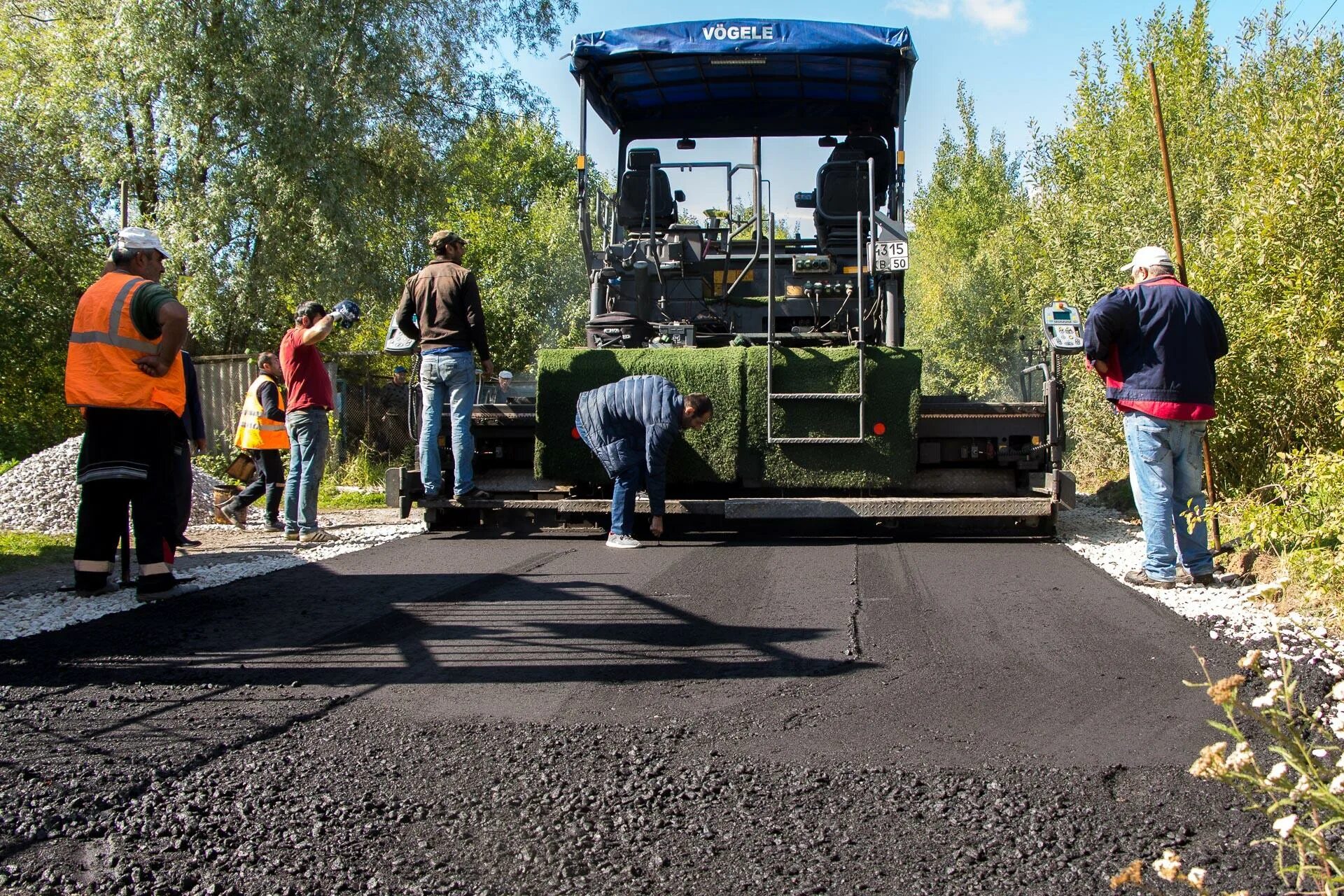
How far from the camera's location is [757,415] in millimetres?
8117

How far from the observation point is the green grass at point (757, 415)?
799cm

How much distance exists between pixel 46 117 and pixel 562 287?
18830mm

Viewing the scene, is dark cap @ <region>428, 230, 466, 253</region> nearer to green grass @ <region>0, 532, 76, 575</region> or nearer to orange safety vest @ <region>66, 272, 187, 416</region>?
orange safety vest @ <region>66, 272, 187, 416</region>

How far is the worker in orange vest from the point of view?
5609 millimetres

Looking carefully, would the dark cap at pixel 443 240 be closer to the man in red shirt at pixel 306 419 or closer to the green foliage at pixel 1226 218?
the man in red shirt at pixel 306 419

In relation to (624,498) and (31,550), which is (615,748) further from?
(31,550)

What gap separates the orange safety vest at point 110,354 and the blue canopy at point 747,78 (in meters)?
4.64

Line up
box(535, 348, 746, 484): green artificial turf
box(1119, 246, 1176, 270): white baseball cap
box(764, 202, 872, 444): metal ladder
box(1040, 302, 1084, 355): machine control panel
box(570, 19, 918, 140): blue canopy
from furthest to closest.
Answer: box(570, 19, 918, 140): blue canopy, box(535, 348, 746, 484): green artificial turf, box(764, 202, 872, 444): metal ladder, box(1040, 302, 1084, 355): machine control panel, box(1119, 246, 1176, 270): white baseball cap

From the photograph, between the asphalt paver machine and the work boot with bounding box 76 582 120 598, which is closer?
the work boot with bounding box 76 582 120 598

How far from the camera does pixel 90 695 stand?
376 cm

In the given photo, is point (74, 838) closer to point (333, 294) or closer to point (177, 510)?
point (177, 510)

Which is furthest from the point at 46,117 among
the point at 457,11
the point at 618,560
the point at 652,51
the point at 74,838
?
the point at 74,838

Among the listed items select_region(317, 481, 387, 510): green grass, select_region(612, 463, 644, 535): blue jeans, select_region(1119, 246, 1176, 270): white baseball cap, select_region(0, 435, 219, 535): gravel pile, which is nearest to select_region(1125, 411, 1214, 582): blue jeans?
select_region(1119, 246, 1176, 270): white baseball cap

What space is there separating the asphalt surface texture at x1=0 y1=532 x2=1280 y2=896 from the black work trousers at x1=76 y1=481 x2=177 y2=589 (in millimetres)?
447
